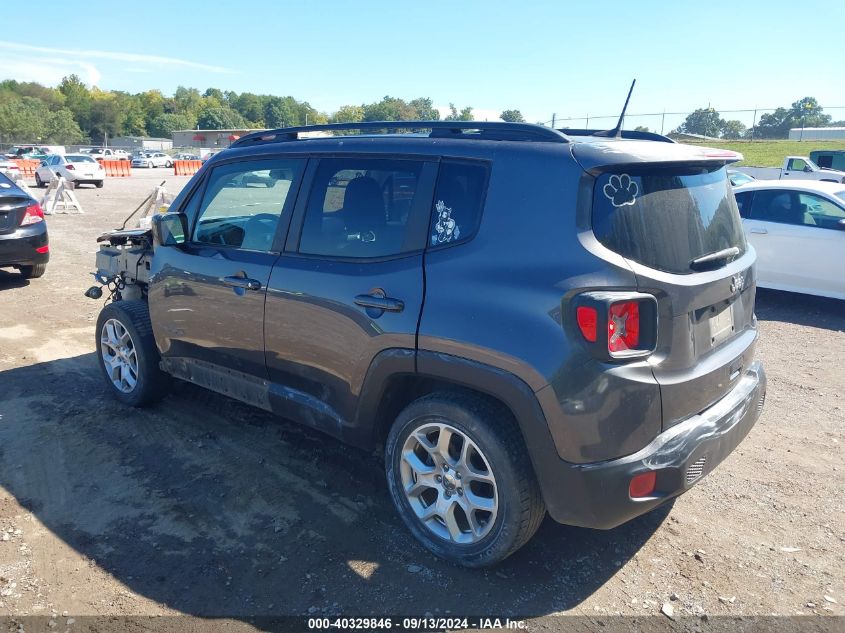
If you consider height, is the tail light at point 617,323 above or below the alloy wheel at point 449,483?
above

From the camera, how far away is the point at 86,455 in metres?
4.30

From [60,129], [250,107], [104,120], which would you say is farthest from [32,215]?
[250,107]

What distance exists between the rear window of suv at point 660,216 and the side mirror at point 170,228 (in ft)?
9.38

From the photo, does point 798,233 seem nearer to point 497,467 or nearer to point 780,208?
point 780,208

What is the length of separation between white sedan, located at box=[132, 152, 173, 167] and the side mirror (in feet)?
183

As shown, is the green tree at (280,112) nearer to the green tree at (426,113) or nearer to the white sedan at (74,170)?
the green tree at (426,113)

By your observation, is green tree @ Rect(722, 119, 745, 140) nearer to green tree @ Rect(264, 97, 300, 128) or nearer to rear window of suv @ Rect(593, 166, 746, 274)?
rear window of suv @ Rect(593, 166, 746, 274)

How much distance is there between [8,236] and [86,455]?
5.57 metres

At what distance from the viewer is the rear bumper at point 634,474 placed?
106 inches

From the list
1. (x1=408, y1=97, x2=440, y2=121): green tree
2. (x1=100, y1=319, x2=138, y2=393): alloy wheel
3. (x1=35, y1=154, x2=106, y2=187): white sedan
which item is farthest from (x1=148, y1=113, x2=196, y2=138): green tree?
(x1=100, y1=319, x2=138, y2=393): alloy wheel

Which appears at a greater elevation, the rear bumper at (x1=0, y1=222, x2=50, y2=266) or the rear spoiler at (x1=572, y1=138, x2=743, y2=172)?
the rear spoiler at (x1=572, y1=138, x2=743, y2=172)

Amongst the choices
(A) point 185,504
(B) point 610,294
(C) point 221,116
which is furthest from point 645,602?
(C) point 221,116

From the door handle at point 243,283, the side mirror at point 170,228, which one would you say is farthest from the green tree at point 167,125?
→ the door handle at point 243,283

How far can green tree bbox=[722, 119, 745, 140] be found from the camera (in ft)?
127
